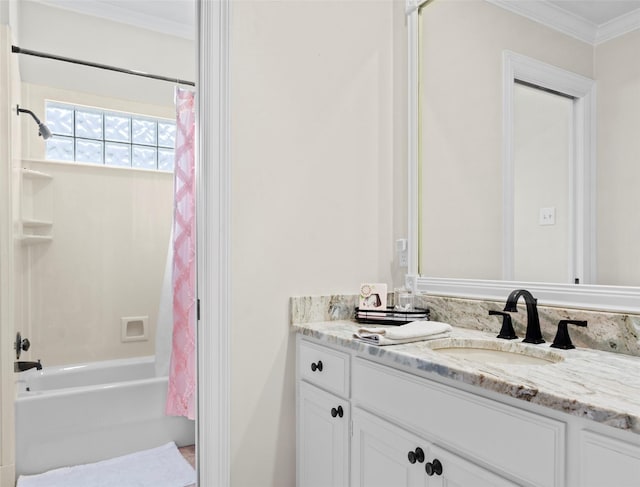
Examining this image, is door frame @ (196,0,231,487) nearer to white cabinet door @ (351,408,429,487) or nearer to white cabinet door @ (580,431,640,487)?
white cabinet door @ (351,408,429,487)

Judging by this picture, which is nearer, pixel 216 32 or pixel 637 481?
pixel 637 481

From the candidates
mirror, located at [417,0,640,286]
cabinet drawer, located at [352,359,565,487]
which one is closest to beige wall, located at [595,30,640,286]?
mirror, located at [417,0,640,286]

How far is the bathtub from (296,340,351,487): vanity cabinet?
1.21 m

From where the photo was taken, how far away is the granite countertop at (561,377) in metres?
0.79

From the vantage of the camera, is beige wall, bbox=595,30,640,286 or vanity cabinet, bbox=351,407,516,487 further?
beige wall, bbox=595,30,640,286

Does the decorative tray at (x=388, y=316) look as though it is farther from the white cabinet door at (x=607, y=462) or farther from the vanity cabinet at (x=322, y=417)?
the white cabinet door at (x=607, y=462)

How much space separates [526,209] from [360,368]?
0.77m

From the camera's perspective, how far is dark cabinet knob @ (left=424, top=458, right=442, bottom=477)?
1.09m

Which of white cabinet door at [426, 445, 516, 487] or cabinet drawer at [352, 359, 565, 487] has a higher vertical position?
cabinet drawer at [352, 359, 565, 487]

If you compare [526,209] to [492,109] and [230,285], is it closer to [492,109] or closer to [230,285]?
[492,109]

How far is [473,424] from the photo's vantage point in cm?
101

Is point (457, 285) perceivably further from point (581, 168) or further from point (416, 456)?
point (416, 456)

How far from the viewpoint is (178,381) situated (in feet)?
8.25

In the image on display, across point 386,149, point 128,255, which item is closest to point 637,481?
point 386,149
